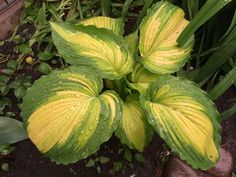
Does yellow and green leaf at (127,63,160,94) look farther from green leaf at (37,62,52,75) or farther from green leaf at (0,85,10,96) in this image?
green leaf at (0,85,10,96)

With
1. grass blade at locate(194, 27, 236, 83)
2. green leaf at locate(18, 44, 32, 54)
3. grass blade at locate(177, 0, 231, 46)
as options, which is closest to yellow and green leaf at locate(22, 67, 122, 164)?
grass blade at locate(177, 0, 231, 46)

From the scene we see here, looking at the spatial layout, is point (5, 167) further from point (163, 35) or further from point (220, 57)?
point (220, 57)

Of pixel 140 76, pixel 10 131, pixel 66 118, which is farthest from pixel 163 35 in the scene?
pixel 10 131

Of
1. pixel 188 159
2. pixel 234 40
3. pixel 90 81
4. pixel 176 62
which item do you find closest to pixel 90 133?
pixel 90 81

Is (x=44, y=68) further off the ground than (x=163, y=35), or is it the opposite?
(x=163, y=35)

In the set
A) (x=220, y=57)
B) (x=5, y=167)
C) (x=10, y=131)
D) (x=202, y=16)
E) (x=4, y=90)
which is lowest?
(x=5, y=167)

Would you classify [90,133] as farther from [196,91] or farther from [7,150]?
[7,150]

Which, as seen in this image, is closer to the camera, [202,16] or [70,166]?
[202,16]
